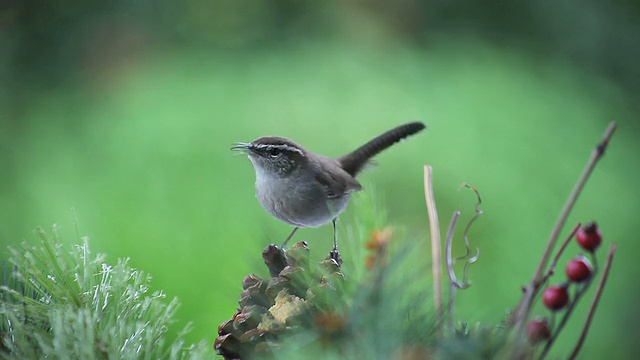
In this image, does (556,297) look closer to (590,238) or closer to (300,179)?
(590,238)

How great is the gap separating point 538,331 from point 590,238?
46 mm

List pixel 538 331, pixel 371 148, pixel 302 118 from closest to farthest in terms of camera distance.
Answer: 1. pixel 538 331
2. pixel 371 148
3. pixel 302 118

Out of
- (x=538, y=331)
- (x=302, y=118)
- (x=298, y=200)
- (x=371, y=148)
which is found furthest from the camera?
(x=302, y=118)

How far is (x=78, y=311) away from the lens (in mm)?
398

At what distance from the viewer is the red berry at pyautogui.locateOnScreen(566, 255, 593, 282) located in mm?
343

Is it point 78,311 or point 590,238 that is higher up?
point 590,238

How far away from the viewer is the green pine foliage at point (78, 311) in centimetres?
38

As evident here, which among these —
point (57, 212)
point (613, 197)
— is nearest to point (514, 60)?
point (613, 197)

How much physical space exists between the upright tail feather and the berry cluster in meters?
0.40

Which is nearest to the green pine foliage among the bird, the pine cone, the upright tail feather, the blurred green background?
the pine cone

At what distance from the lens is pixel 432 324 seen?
334 mm

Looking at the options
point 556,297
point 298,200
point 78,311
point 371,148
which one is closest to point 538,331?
point 556,297

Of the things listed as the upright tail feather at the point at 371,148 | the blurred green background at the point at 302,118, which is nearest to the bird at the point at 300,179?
the upright tail feather at the point at 371,148

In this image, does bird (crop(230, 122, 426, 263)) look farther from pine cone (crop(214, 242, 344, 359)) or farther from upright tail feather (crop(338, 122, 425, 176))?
pine cone (crop(214, 242, 344, 359))
